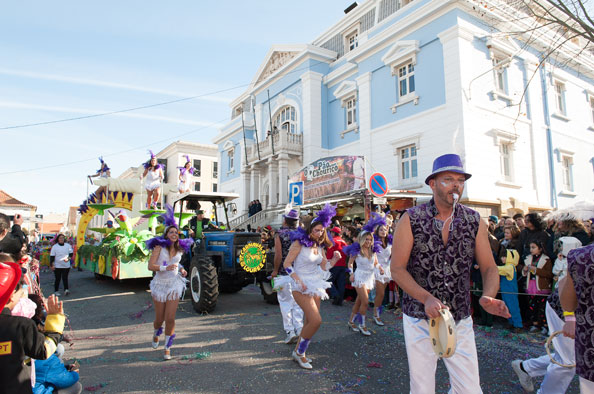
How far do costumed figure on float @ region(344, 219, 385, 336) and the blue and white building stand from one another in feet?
25.7

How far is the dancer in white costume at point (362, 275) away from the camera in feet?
19.7

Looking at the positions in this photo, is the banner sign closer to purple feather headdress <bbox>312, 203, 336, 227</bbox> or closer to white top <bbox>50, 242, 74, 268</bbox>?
purple feather headdress <bbox>312, 203, 336, 227</bbox>

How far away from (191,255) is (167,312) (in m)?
3.80

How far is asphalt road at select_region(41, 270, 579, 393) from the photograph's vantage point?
4.02 m

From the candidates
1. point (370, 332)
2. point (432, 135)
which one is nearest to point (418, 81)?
point (432, 135)

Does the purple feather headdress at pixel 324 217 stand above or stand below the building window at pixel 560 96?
below

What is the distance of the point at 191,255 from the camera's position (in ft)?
28.7

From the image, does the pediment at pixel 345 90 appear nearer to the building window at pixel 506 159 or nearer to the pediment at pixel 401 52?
the pediment at pixel 401 52

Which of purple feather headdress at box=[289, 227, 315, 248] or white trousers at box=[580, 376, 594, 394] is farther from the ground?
purple feather headdress at box=[289, 227, 315, 248]

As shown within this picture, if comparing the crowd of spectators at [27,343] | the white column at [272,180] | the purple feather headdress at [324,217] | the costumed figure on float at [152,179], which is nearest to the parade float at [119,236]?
the costumed figure on float at [152,179]

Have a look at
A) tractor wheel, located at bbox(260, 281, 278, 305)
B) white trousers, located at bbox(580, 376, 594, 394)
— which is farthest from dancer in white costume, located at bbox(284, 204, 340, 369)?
tractor wheel, located at bbox(260, 281, 278, 305)

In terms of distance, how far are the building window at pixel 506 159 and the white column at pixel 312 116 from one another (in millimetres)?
9304

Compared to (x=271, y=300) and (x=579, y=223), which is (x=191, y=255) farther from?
(x=579, y=223)

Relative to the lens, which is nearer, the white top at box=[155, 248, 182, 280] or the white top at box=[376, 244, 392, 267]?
the white top at box=[155, 248, 182, 280]
